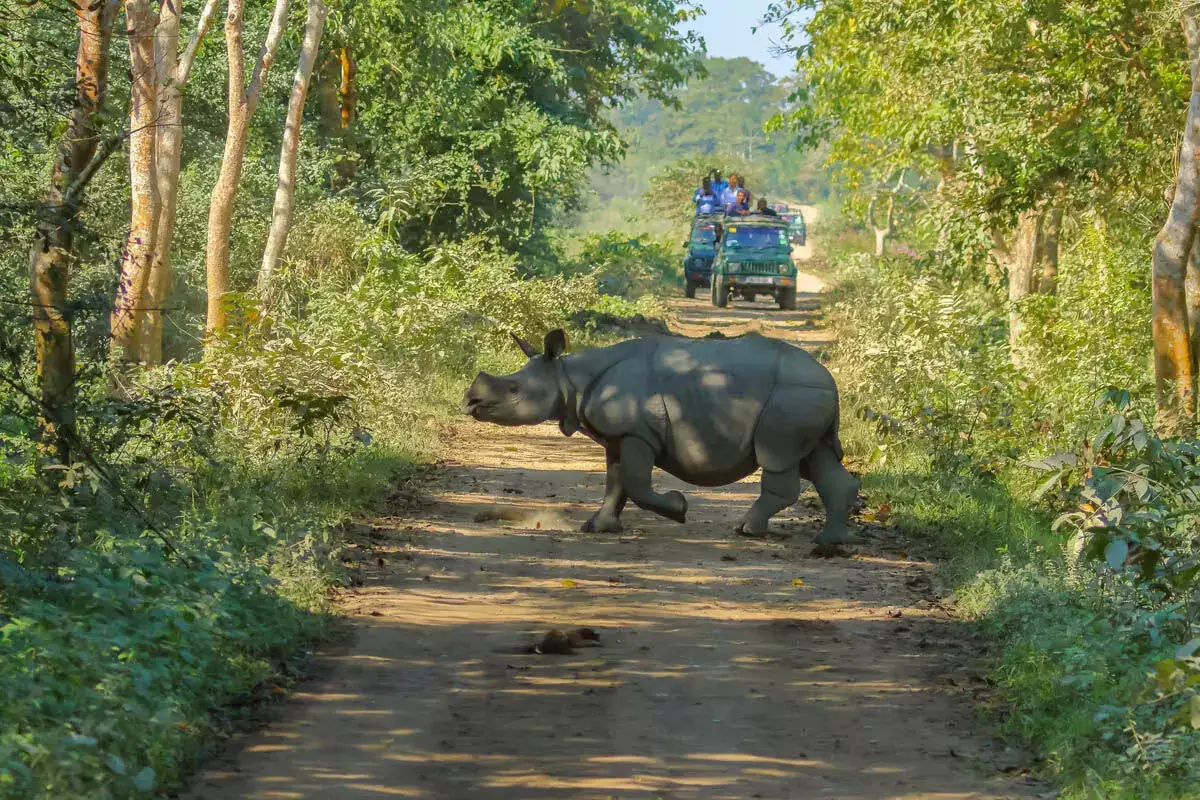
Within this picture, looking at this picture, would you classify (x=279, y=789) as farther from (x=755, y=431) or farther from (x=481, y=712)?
(x=755, y=431)

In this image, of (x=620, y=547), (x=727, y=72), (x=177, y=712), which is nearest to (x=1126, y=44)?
(x=620, y=547)

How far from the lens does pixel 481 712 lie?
24.0 feet

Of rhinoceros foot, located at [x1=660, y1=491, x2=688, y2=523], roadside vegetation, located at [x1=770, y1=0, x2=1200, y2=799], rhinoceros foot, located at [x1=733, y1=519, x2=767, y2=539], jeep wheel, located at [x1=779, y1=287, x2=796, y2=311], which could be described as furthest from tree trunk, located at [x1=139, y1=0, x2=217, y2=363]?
jeep wheel, located at [x1=779, y1=287, x2=796, y2=311]

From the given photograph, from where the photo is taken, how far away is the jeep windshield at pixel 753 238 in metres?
37.2

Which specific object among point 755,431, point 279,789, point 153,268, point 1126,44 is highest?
point 1126,44

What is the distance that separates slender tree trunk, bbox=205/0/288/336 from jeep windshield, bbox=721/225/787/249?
1929 centimetres

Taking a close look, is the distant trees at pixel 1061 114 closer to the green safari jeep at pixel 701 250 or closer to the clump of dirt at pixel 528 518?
the clump of dirt at pixel 528 518

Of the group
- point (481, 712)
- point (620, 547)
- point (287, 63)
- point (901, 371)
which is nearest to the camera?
point (481, 712)

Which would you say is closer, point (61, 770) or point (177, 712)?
point (61, 770)

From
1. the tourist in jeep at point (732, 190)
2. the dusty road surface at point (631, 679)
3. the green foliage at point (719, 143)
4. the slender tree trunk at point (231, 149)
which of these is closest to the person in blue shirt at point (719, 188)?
the tourist in jeep at point (732, 190)

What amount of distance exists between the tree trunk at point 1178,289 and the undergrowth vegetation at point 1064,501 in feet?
1.19

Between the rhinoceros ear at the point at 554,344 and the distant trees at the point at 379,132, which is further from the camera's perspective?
the distant trees at the point at 379,132

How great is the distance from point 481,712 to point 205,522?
139 inches

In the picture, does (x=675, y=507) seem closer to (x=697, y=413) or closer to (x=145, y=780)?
(x=697, y=413)
